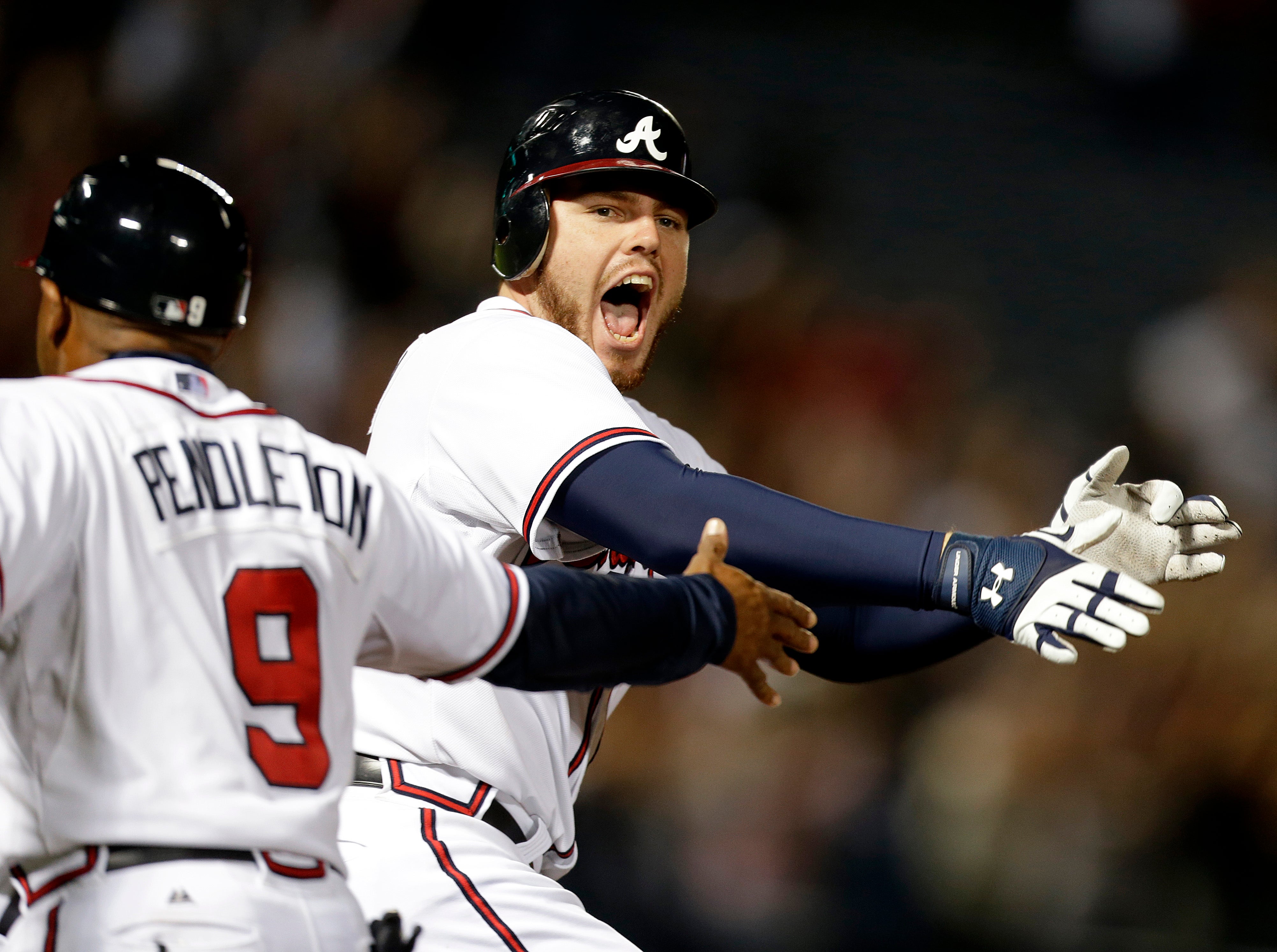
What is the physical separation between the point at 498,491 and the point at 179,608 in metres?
0.90

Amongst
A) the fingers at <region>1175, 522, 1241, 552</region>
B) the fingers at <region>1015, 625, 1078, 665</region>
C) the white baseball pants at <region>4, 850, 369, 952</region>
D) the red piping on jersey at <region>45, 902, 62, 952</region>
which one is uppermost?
the fingers at <region>1175, 522, 1241, 552</region>

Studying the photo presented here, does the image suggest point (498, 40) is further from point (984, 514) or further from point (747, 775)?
point (747, 775)

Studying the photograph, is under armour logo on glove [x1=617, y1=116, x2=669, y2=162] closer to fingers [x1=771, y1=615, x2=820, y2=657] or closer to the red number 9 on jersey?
fingers [x1=771, y1=615, x2=820, y2=657]

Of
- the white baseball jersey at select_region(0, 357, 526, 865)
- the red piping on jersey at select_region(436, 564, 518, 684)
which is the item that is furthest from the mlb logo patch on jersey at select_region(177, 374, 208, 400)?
the red piping on jersey at select_region(436, 564, 518, 684)

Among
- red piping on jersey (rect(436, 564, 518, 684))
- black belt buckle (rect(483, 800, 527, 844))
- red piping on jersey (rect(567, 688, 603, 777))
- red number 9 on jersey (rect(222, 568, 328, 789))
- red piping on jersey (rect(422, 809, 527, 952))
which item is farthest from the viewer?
red piping on jersey (rect(567, 688, 603, 777))

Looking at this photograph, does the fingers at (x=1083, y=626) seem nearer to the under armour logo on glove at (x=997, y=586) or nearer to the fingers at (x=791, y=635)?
the under armour logo on glove at (x=997, y=586)

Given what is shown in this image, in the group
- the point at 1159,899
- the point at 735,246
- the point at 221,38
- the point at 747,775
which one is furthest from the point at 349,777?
the point at 221,38

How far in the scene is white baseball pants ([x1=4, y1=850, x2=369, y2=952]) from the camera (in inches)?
57.9

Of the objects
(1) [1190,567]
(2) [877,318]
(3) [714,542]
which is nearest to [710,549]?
(3) [714,542]

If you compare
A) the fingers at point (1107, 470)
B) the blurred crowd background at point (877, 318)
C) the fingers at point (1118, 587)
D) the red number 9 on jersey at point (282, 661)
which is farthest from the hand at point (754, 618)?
the blurred crowd background at point (877, 318)

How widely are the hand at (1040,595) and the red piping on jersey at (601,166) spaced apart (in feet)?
3.67

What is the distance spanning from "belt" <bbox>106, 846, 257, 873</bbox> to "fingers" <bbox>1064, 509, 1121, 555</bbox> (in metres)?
1.39

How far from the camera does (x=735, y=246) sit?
254 inches

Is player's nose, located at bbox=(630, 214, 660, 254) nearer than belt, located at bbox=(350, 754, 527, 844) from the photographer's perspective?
No
